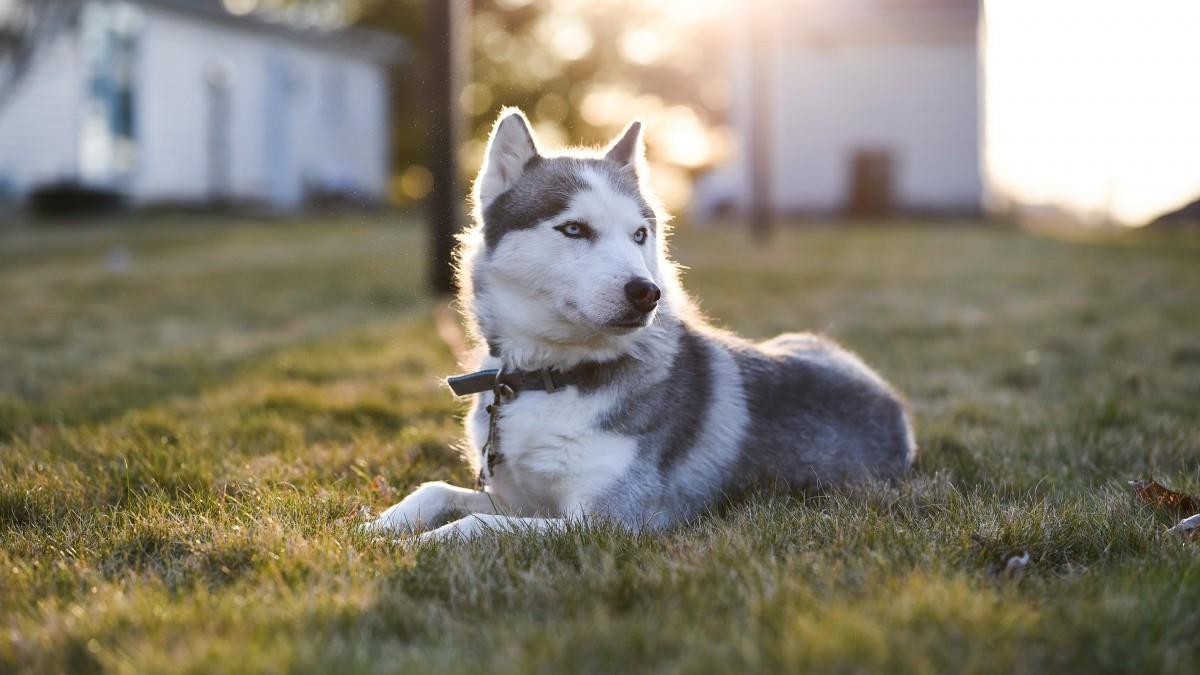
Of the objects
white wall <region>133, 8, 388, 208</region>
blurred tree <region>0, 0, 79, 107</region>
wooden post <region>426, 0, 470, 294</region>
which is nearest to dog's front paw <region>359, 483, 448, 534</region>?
wooden post <region>426, 0, 470, 294</region>

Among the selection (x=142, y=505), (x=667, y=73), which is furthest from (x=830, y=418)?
(x=667, y=73)

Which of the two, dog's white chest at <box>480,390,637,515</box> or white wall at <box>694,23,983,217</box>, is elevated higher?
white wall at <box>694,23,983,217</box>

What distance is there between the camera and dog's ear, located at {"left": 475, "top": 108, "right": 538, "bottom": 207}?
12.4 feet

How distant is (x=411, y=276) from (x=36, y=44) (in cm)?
1059

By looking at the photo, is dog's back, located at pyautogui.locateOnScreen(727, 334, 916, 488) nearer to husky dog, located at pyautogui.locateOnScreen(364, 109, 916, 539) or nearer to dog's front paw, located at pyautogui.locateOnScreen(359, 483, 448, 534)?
husky dog, located at pyautogui.locateOnScreen(364, 109, 916, 539)

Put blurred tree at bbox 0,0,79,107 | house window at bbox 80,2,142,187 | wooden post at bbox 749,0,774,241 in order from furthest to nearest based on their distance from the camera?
house window at bbox 80,2,142,187 < wooden post at bbox 749,0,774,241 < blurred tree at bbox 0,0,79,107

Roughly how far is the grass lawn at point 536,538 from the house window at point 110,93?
59.9 feet

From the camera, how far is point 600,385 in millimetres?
3535

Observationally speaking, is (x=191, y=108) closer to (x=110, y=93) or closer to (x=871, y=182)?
(x=110, y=93)

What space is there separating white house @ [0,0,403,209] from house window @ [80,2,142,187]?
0.03 m

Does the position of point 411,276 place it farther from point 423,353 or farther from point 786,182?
point 786,182

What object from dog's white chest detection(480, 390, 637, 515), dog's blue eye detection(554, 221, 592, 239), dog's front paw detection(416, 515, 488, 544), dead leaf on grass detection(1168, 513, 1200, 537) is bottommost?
dead leaf on grass detection(1168, 513, 1200, 537)

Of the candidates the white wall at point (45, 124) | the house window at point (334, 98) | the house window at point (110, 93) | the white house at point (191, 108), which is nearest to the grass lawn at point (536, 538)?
the white house at point (191, 108)

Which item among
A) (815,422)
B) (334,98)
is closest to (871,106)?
(334,98)
